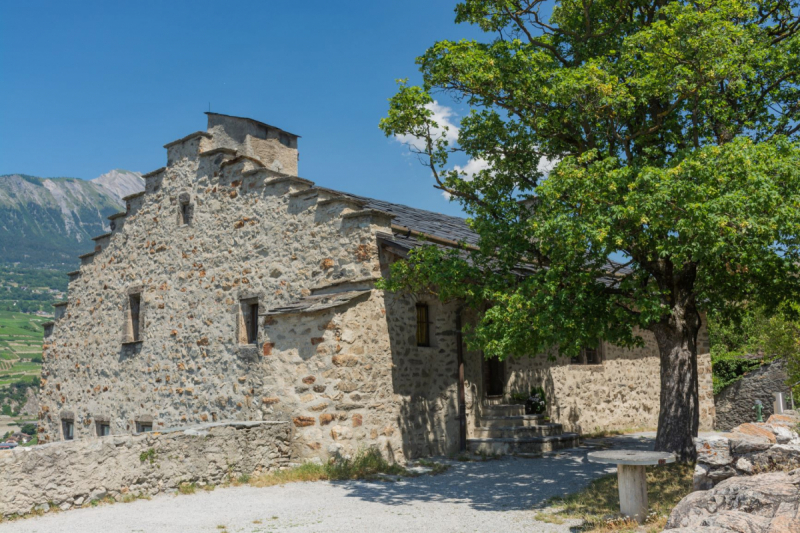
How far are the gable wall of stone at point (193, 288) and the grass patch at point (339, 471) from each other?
1.16 m

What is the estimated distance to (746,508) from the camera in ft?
16.7

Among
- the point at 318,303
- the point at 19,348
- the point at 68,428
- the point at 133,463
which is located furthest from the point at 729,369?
the point at 19,348

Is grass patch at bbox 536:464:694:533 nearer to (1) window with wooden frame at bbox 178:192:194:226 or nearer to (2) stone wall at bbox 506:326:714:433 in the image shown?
(2) stone wall at bbox 506:326:714:433

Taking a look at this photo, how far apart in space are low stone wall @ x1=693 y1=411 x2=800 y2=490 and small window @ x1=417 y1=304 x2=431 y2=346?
650 centimetres

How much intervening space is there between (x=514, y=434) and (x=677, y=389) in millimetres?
4286

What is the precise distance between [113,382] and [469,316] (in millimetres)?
8622

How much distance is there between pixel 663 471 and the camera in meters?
9.92

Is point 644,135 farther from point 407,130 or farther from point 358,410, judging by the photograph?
point 358,410

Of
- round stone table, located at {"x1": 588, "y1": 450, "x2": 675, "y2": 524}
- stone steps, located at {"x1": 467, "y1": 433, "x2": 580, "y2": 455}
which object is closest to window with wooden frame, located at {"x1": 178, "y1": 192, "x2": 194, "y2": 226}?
stone steps, located at {"x1": 467, "y1": 433, "x2": 580, "y2": 455}

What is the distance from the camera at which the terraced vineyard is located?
77.2 m

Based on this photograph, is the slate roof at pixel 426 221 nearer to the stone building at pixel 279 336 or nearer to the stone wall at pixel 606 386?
the stone building at pixel 279 336

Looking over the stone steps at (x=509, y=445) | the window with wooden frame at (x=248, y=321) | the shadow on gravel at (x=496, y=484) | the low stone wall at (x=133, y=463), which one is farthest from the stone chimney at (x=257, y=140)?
the shadow on gravel at (x=496, y=484)

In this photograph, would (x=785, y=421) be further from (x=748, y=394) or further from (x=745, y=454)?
(x=748, y=394)

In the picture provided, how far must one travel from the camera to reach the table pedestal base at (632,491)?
279 inches
